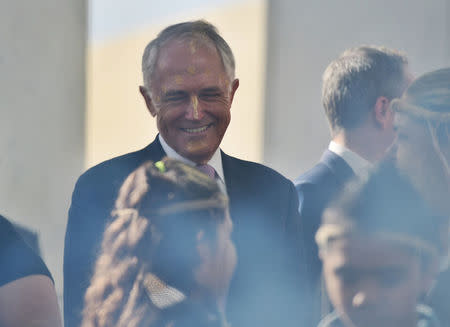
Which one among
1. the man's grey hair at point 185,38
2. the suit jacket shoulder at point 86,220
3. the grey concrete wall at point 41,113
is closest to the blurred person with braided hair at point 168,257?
the suit jacket shoulder at point 86,220

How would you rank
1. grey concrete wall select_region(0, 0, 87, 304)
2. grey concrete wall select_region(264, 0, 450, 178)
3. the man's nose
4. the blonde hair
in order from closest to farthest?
1. the blonde hair
2. the man's nose
3. grey concrete wall select_region(0, 0, 87, 304)
4. grey concrete wall select_region(264, 0, 450, 178)

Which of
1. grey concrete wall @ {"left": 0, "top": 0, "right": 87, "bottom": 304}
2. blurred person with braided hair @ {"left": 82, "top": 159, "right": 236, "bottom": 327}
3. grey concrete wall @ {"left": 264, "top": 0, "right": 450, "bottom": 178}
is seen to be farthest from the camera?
grey concrete wall @ {"left": 264, "top": 0, "right": 450, "bottom": 178}

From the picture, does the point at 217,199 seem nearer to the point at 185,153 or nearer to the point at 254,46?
the point at 185,153

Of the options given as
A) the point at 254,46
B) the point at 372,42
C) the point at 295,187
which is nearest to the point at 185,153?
the point at 295,187

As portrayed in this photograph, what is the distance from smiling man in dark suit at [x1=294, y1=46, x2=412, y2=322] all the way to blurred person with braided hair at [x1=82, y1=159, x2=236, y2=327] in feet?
3.44

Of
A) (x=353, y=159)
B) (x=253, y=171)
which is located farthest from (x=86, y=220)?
(x=353, y=159)

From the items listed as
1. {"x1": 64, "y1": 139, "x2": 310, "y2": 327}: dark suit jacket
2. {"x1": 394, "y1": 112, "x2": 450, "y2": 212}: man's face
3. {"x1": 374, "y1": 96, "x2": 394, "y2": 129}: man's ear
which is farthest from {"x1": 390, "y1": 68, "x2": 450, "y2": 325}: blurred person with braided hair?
{"x1": 374, "y1": 96, "x2": 394, "y2": 129}: man's ear

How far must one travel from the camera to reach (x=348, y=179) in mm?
2770

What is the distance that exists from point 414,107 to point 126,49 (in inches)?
182

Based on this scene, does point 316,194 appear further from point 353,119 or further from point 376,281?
point 376,281

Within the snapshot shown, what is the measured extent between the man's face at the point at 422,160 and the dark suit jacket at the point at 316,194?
94cm

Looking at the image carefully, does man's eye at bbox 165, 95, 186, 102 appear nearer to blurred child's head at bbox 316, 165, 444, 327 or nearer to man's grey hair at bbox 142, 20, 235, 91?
man's grey hair at bbox 142, 20, 235, 91

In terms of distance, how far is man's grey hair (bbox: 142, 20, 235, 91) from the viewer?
251 centimetres

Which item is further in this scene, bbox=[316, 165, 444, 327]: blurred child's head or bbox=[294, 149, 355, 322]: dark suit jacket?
bbox=[294, 149, 355, 322]: dark suit jacket
